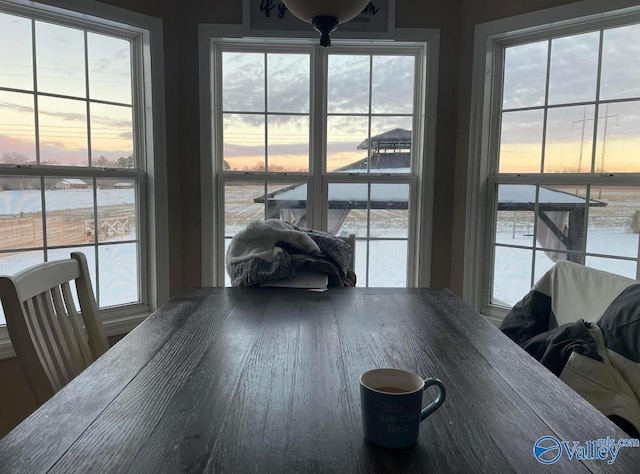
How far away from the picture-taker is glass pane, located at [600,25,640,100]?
199cm

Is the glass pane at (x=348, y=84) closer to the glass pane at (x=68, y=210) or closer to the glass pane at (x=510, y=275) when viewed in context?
the glass pane at (x=510, y=275)

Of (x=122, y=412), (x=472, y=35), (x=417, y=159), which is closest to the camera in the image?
(x=122, y=412)

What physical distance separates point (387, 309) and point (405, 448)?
2.42 ft

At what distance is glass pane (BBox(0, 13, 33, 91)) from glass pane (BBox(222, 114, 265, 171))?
970mm

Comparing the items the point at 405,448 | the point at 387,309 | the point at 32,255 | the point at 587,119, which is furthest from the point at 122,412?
the point at 587,119

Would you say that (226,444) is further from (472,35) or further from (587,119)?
(472,35)

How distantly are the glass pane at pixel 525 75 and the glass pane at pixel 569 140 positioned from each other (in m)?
0.14

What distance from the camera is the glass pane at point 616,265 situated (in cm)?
203

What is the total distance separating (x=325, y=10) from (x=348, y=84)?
4.69 feet

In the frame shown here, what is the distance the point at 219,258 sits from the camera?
2.55m

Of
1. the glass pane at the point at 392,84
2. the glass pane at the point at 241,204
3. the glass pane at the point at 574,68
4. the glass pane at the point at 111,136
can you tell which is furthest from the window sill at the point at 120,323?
the glass pane at the point at 574,68

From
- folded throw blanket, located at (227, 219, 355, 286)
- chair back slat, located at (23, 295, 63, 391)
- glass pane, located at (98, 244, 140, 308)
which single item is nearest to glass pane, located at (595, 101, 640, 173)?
Result: folded throw blanket, located at (227, 219, 355, 286)

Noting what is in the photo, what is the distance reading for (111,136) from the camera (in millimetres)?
2283

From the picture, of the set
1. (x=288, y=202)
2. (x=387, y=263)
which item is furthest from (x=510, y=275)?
(x=288, y=202)
